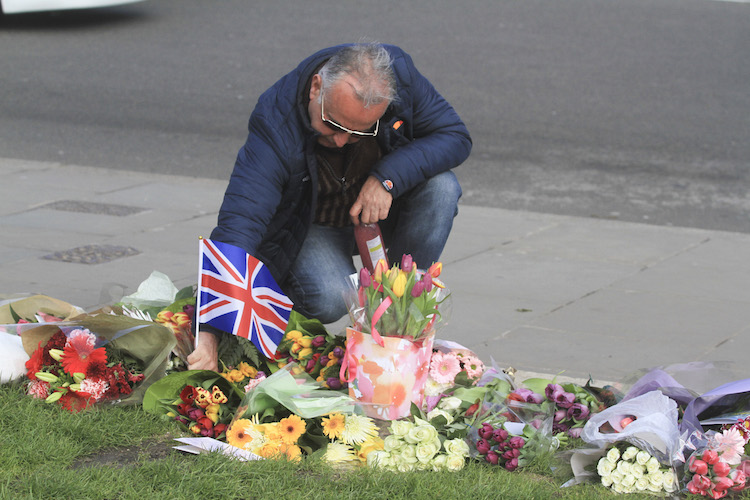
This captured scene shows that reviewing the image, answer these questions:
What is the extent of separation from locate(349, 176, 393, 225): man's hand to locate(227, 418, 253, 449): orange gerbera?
3.06 ft

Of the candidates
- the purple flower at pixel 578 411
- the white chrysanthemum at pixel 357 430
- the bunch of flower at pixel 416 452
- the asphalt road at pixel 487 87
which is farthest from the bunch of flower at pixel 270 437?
the asphalt road at pixel 487 87

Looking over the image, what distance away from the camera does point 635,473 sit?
106 inches

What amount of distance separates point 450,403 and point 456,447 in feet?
0.96

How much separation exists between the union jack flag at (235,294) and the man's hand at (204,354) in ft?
0.27

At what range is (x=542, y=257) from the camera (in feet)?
18.2

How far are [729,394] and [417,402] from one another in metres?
0.93

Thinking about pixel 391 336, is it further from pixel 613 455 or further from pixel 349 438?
Result: pixel 613 455

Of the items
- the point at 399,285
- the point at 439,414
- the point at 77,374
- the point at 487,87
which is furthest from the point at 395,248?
the point at 487,87

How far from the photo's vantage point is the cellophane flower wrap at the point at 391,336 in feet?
9.96

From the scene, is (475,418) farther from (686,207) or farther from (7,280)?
(686,207)

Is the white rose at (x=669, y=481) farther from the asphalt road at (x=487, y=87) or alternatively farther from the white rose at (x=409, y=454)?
the asphalt road at (x=487, y=87)

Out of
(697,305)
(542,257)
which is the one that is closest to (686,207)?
(542,257)

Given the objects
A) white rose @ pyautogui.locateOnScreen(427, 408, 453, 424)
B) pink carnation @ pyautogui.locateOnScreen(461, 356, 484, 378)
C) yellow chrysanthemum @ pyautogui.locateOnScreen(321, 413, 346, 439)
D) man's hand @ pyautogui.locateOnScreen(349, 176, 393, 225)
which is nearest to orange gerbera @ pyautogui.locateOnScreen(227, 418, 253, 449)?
yellow chrysanthemum @ pyautogui.locateOnScreen(321, 413, 346, 439)

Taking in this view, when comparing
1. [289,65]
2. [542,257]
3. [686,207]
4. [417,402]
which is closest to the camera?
[417,402]
